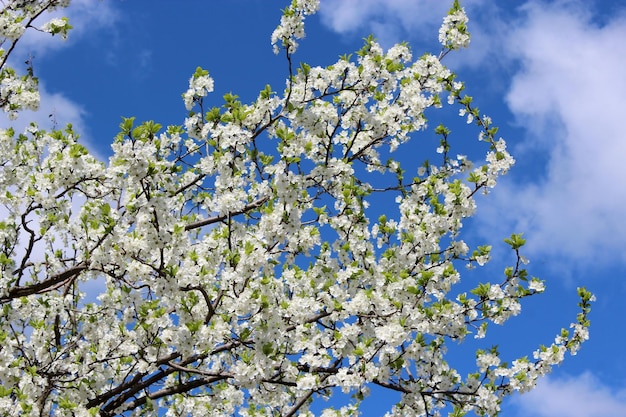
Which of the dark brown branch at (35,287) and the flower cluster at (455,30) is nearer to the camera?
the dark brown branch at (35,287)

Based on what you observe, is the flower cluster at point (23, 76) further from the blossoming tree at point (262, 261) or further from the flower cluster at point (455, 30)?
the flower cluster at point (455, 30)

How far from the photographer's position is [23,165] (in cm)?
982

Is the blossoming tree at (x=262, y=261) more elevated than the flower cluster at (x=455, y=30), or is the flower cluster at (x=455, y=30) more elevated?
the flower cluster at (x=455, y=30)

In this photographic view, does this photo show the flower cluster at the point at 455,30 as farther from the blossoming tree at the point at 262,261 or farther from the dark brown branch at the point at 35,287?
the dark brown branch at the point at 35,287

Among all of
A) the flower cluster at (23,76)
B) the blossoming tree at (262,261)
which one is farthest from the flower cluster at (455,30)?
the flower cluster at (23,76)

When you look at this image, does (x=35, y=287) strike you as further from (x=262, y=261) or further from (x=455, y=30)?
(x=455, y=30)

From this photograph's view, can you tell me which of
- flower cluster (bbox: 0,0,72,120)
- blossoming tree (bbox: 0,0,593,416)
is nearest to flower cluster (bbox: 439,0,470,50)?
blossoming tree (bbox: 0,0,593,416)

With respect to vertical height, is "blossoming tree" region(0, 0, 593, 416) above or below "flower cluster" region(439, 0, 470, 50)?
below

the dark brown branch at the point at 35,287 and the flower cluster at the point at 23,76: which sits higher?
the flower cluster at the point at 23,76

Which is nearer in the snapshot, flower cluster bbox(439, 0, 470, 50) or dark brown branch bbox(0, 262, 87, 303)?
dark brown branch bbox(0, 262, 87, 303)

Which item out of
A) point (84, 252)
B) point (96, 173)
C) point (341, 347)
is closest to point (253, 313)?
point (341, 347)

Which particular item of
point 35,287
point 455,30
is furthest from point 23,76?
point 455,30

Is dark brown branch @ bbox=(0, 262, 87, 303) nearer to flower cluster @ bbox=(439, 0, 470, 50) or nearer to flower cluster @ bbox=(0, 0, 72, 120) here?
flower cluster @ bbox=(0, 0, 72, 120)

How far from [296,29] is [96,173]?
3125 millimetres
